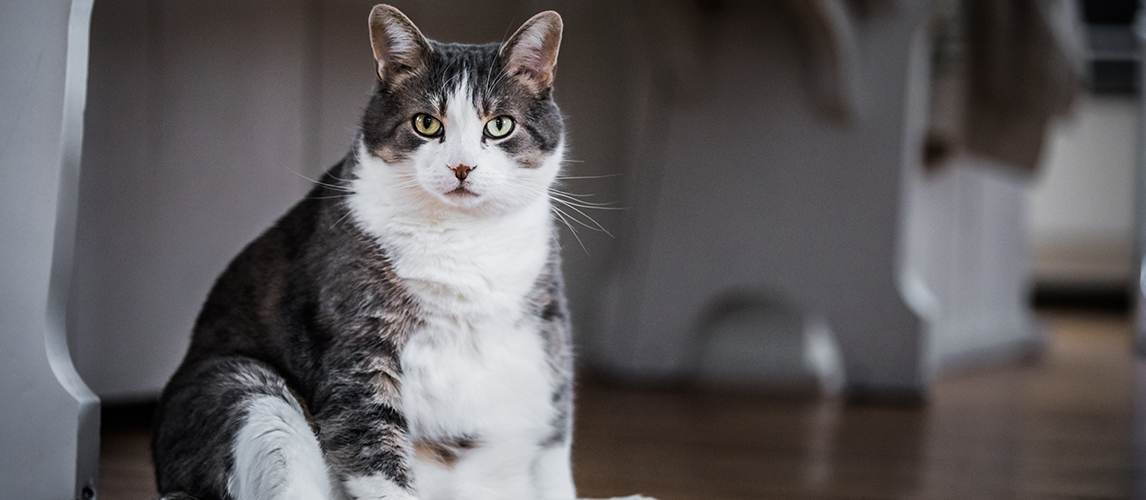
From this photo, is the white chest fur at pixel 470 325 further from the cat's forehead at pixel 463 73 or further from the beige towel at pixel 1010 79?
the beige towel at pixel 1010 79

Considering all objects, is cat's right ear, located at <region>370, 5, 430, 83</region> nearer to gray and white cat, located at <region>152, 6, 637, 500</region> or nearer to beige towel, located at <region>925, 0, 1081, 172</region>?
gray and white cat, located at <region>152, 6, 637, 500</region>

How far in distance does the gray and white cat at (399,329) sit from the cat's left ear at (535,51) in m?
0.01

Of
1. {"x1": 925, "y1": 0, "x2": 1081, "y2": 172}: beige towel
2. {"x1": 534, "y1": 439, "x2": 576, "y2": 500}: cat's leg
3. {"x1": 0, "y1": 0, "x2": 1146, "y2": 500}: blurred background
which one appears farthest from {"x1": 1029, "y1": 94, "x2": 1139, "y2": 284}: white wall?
{"x1": 534, "y1": 439, "x2": 576, "y2": 500}: cat's leg

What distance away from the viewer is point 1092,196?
4.34 metres

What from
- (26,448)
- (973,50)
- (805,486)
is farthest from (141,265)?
(973,50)

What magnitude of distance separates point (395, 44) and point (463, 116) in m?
0.06

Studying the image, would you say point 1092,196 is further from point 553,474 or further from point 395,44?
point 395,44

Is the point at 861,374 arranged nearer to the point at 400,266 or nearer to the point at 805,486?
the point at 805,486

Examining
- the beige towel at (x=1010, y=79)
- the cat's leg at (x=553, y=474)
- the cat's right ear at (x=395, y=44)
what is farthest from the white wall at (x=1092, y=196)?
the cat's right ear at (x=395, y=44)

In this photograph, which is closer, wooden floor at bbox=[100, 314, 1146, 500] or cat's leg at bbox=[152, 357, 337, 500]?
cat's leg at bbox=[152, 357, 337, 500]

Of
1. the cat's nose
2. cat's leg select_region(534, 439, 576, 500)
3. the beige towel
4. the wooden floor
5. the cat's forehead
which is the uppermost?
the beige towel

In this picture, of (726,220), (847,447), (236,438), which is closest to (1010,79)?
(726,220)

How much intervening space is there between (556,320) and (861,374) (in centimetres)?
133

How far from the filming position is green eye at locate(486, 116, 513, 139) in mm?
575
